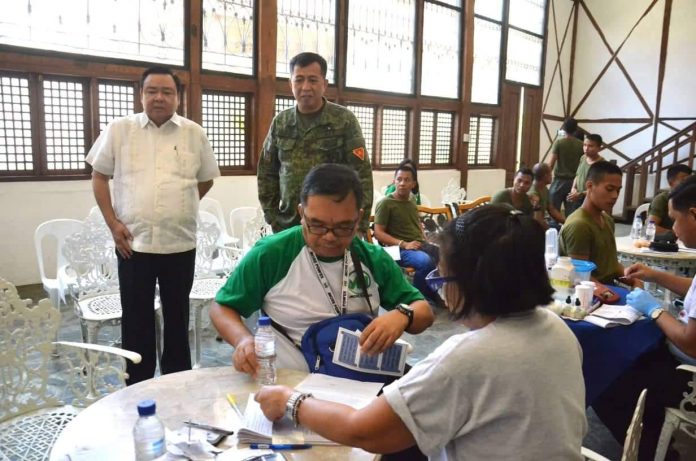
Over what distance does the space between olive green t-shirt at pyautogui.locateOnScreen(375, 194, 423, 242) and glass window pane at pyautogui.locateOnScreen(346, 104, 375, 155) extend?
3154 millimetres

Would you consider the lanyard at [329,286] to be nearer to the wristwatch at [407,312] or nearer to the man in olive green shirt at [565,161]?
the wristwatch at [407,312]

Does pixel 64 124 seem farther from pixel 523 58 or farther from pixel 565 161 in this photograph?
pixel 523 58

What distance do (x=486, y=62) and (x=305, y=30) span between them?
3.95 m

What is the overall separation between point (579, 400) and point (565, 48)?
1129 cm

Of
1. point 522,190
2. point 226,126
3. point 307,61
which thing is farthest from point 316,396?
point 226,126

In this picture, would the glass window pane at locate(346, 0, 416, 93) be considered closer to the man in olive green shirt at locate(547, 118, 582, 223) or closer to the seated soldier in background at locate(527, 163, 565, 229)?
the man in olive green shirt at locate(547, 118, 582, 223)

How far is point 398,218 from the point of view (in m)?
4.46

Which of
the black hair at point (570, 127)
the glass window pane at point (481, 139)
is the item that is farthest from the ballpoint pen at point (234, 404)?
the glass window pane at point (481, 139)

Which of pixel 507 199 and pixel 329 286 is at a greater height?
pixel 507 199

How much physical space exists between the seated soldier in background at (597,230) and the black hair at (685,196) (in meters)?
0.49

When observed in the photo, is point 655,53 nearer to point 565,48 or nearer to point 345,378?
point 565,48

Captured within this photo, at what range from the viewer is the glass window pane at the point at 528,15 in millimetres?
9547

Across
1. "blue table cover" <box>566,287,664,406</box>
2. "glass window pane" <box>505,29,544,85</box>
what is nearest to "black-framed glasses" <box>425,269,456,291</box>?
"blue table cover" <box>566,287,664,406</box>

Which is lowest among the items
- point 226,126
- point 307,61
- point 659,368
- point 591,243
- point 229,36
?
point 659,368
